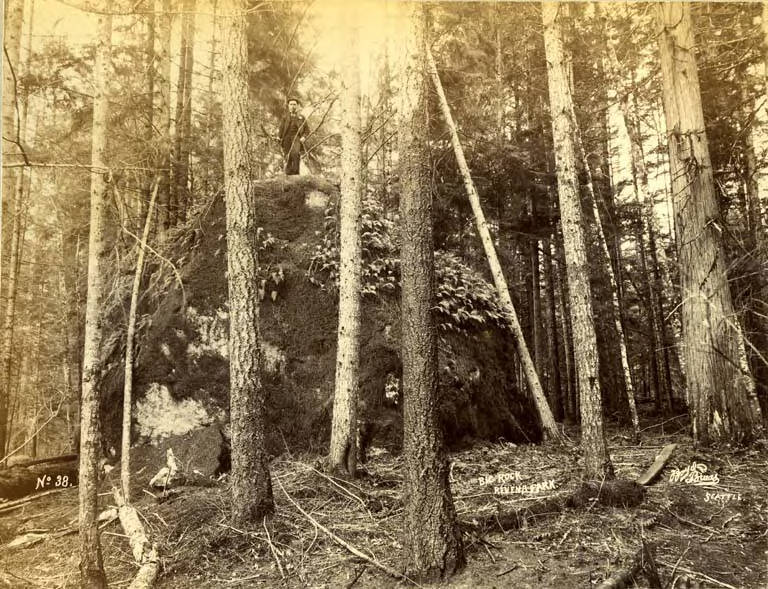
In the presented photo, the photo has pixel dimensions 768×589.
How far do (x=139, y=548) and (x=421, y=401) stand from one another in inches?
104

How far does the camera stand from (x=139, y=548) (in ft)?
12.4

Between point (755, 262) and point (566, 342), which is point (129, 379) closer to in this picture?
point (755, 262)

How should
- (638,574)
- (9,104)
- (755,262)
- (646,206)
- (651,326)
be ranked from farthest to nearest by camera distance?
(651,326) → (646,206) → (755,262) → (9,104) → (638,574)

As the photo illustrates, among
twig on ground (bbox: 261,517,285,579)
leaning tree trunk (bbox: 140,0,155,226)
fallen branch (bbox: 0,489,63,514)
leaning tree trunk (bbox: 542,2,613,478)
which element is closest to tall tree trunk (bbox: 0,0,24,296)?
fallen branch (bbox: 0,489,63,514)

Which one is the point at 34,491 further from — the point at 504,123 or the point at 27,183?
the point at 504,123

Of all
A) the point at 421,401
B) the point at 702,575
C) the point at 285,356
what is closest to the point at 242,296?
the point at 285,356

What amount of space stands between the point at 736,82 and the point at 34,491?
26.0ft

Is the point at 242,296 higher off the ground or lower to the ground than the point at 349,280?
lower

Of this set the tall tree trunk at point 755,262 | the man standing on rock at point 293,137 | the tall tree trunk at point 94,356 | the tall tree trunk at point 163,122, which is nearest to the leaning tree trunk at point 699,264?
the tall tree trunk at point 755,262

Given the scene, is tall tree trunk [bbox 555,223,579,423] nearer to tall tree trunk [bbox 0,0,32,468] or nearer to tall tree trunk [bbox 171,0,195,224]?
tall tree trunk [bbox 171,0,195,224]

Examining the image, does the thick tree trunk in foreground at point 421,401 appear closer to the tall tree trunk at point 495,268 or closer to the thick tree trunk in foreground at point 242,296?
the thick tree trunk in foreground at point 242,296

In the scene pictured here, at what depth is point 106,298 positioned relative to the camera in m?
5.28

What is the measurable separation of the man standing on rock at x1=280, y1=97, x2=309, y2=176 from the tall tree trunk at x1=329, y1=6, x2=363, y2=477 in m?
1.39

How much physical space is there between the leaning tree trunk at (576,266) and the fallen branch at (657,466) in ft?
1.24
